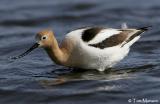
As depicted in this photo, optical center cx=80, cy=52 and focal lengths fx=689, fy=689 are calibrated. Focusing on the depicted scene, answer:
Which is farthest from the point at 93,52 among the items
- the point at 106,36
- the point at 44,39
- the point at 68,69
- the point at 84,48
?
the point at 68,69

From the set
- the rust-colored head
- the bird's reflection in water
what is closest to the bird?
the rust-colored head

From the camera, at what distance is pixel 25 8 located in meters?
20.1

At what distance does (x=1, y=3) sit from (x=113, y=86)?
373 inches

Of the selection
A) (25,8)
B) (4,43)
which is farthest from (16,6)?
(4,43)

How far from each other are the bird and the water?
0.26 meters

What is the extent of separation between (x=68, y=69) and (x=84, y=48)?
115 cm

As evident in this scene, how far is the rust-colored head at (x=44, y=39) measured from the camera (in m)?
12.5

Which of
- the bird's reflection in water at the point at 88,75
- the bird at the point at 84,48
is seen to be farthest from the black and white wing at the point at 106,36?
the bird's reflection in water at the point at 88,75

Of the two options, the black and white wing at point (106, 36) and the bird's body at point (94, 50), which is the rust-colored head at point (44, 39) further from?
the black and white wing at point (106, 36)

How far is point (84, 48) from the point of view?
486 inches

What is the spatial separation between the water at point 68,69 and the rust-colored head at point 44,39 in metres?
0.62

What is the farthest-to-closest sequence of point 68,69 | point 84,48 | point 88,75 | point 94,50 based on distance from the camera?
point 68,69 → point 88,75 → point 94,50 → point 84,48

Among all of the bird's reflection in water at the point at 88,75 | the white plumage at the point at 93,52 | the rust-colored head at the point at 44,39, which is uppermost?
the rust-colored head at the point at 44,39

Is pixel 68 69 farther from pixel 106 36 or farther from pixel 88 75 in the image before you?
pixel 106 36
